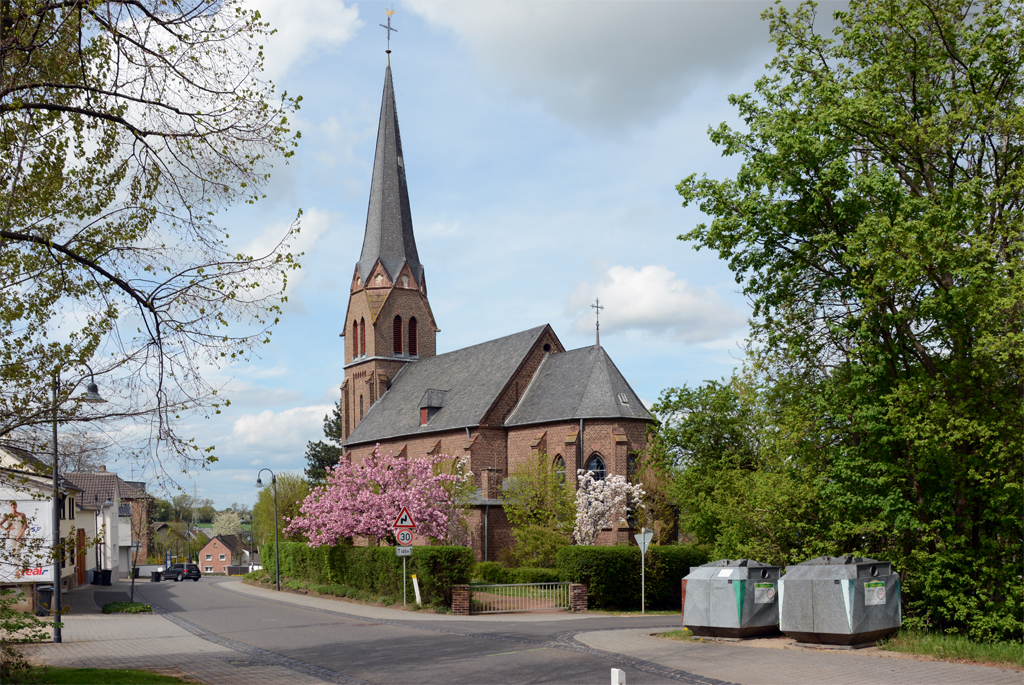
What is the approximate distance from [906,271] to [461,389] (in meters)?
36.0

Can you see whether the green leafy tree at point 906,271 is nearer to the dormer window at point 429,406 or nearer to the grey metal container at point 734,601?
the grey metal container at point 734,601

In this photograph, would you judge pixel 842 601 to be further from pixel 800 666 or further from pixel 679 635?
pixel 679 635

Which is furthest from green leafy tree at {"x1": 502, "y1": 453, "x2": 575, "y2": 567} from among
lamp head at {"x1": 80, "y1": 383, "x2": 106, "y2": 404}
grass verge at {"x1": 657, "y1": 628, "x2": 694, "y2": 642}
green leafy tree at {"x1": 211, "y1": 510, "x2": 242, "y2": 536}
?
green leafy tree at {"x1": 211, "y1": 510, "x2": 242, "y2": 536}

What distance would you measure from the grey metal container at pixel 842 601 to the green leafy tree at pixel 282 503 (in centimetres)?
4228

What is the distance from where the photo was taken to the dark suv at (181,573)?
211 ft

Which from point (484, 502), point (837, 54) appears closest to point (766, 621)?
point (837, 54)

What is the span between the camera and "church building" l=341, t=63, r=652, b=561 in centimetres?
4009

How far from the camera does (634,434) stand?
39469 millimetres

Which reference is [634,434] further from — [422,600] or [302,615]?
[302,615]

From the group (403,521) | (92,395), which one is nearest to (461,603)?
(403,521)

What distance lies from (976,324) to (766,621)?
694cm

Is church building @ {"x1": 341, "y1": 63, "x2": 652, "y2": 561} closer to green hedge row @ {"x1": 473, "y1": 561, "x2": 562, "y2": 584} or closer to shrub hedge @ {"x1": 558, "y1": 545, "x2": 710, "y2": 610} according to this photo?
green hedge row @ {"x1": 473, "y1": 561, "x2": 562, "y2": 584}

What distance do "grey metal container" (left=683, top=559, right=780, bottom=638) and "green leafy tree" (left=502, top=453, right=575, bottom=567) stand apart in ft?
57.6

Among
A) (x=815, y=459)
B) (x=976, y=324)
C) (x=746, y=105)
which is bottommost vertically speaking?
(x=815, y=459)
